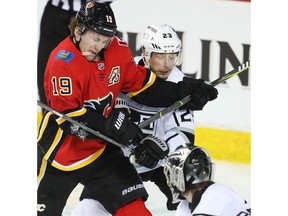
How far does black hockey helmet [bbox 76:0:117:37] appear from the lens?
307 cm

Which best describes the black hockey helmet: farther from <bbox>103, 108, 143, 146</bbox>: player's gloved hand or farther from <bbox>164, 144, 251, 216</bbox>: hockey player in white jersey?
<bbox>164, 144, 251, 216</bbox>: hockey player in white jersey

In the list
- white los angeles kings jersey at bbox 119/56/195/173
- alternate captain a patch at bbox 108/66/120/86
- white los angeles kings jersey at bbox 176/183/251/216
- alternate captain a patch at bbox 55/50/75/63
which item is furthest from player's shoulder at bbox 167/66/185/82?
white los angeles kings jersey at bbox 176/183/251/216

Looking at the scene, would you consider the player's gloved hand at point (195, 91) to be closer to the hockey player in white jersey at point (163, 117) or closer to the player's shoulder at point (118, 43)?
the hockey player in white jersey at point (163, 117)

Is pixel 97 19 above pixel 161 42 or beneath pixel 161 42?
above

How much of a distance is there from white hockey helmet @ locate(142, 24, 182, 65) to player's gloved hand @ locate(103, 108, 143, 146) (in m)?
0.28

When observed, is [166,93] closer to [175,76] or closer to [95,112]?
[175,76]

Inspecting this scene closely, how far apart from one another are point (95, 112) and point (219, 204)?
0.66m

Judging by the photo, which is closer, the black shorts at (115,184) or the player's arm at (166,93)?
the black shorts at (115,184)

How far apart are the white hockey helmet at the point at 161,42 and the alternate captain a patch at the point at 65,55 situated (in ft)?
1.09

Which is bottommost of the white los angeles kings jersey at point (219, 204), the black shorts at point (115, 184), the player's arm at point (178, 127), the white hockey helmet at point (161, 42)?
the black shorts at point (115, 184)

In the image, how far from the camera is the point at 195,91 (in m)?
3.26

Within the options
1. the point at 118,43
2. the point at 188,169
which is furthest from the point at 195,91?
the point at 188,169

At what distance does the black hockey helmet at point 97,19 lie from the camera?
10.1ft

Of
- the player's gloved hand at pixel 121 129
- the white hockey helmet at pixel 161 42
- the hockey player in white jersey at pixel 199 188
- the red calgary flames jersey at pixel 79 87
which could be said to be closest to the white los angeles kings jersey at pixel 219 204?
the hockey player in white jersey at pixel 199 188
